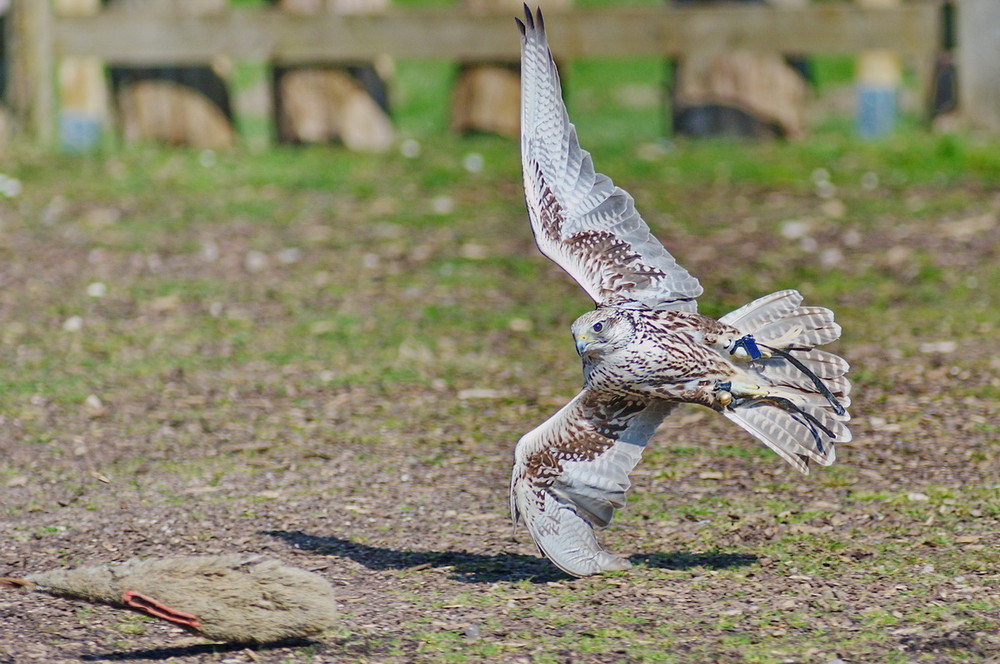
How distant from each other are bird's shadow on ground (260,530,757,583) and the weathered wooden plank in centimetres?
576

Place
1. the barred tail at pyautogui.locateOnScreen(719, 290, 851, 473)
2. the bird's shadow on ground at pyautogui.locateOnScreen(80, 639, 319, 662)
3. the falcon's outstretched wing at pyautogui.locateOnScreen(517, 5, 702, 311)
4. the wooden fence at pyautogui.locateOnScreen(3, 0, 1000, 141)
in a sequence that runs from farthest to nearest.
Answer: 1. the wooden fence at pyautogui.locateOnScreen(3, 0, 1000, 141)
2. the falcon's outstretched wing at pyautogui.locateOnScreen(517, 5, 702, 311)
3. the barred tail at pyautogui.locateOnScreen(719, 290, 851, 473)
4. the bird's shadow on ground at pyautogui.locateOnScreen(80, 639, 319, 662)

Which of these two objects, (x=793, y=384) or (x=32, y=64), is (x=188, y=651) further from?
(x=32, y=64)

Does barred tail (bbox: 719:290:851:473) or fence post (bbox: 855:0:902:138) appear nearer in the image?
barred tail (bbox: 719:290:851:473)

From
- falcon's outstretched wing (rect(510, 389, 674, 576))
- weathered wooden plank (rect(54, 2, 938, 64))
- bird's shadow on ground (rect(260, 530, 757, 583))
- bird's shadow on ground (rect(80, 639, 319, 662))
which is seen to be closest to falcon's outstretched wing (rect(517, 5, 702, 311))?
falcon's outstretched wing (rect(510, 389, 674, 576))

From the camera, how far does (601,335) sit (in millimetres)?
4090

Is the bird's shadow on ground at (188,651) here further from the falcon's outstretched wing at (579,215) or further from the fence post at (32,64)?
the fence post at (32,64)

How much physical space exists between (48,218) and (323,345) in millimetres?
2772

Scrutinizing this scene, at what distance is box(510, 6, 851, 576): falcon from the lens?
4102 mm

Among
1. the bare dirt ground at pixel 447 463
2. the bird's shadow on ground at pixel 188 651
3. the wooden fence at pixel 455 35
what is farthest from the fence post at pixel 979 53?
the bird's shadow on ground at pixel 188 651

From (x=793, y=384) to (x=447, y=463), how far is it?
1522mm

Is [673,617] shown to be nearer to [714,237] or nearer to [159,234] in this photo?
[714,237]

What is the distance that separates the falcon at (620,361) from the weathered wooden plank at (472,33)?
516cm

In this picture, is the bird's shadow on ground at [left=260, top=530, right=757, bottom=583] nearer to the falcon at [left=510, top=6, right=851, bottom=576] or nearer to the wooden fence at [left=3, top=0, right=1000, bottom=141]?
the falcon at [left=510, top=6, right=851, bottom=576]

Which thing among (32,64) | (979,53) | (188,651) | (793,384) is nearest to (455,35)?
(32,64)
